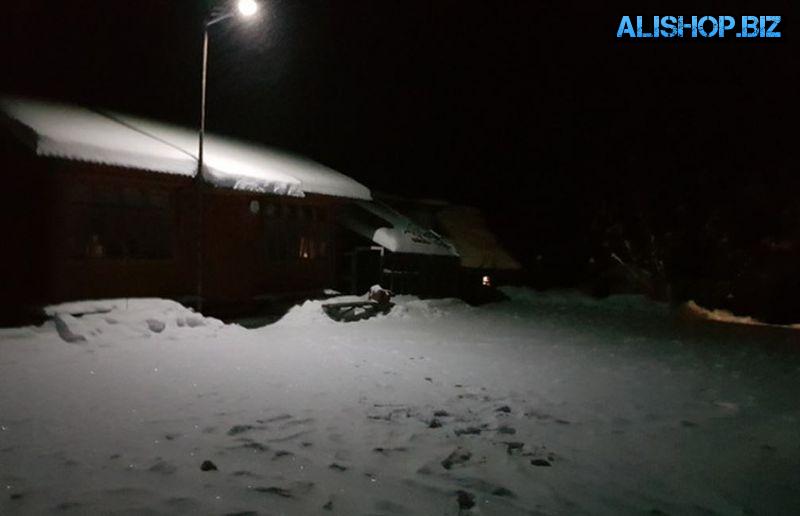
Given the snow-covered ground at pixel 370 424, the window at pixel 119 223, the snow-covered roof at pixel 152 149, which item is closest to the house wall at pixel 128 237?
the window at pixel 119 223

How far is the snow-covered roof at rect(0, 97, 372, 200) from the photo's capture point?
10945mm

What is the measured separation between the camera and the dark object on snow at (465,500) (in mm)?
4586

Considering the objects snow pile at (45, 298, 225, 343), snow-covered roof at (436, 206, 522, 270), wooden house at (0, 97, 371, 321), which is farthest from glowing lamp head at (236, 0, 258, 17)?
snow-covered roof at (436, 206, 522, 270)

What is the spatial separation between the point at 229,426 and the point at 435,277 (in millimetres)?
17608

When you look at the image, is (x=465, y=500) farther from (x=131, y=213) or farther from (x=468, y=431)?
(x=131, y=213)

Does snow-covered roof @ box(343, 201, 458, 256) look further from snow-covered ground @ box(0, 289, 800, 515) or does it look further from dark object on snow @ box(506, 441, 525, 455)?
dark object on snow @ box(506, 441, 525, 455)

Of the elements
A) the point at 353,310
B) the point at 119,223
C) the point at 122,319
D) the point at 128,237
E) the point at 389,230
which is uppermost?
the point at 389,230

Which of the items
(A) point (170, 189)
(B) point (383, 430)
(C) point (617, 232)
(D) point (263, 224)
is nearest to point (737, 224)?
(C) point (617, 232)

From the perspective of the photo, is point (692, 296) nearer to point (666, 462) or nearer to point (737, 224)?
point (737, 224)

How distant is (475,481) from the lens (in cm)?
510

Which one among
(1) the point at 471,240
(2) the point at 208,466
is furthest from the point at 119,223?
(1) the point at 471,240

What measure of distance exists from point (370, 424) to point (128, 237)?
8.44 m

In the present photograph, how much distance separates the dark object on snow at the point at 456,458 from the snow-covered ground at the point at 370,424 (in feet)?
0.08

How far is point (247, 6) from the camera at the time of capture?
1120cm
